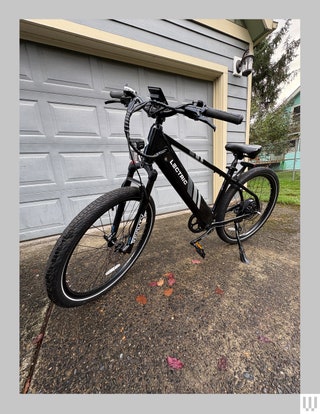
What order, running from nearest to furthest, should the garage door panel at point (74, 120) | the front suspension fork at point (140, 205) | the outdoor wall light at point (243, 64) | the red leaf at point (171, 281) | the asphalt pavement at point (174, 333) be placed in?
the asphalt pavement at point (174, 333) → the front suspension fork at point (140, 205) → the red leaf at point (171, 281) → the garage door panel at point (74, 120) → the outdoor wall light at point (243, 64)

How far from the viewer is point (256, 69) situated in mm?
8516

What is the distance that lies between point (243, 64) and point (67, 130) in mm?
2656

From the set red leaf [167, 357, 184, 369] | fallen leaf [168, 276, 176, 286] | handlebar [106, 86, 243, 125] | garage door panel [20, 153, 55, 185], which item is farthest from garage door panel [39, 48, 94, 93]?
red leaf [167, 357, 184, 369]

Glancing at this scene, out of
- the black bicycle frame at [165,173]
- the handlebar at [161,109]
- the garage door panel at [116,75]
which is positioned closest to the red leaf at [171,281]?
the black bicycle frame at [165,173]

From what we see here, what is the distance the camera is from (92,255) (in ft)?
5.45

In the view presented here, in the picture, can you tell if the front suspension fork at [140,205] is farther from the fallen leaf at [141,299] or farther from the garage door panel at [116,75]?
the garage door panel at [116,75]

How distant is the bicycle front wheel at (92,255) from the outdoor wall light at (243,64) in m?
2.68

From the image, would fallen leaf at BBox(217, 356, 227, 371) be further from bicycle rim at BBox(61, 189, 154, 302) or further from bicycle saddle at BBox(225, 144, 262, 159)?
bicycle saddle at BBox(225, 144, 262, 159)

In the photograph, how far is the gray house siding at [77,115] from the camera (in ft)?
6.03

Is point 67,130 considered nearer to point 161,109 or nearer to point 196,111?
point 161,109

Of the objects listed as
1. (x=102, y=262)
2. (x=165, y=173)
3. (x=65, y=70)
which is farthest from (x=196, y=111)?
(x=65, y=70)

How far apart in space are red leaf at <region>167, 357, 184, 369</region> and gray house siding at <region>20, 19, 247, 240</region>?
1896 mm

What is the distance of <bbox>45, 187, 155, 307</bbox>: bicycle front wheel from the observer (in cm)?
87

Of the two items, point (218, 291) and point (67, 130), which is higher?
point (67, 130)
